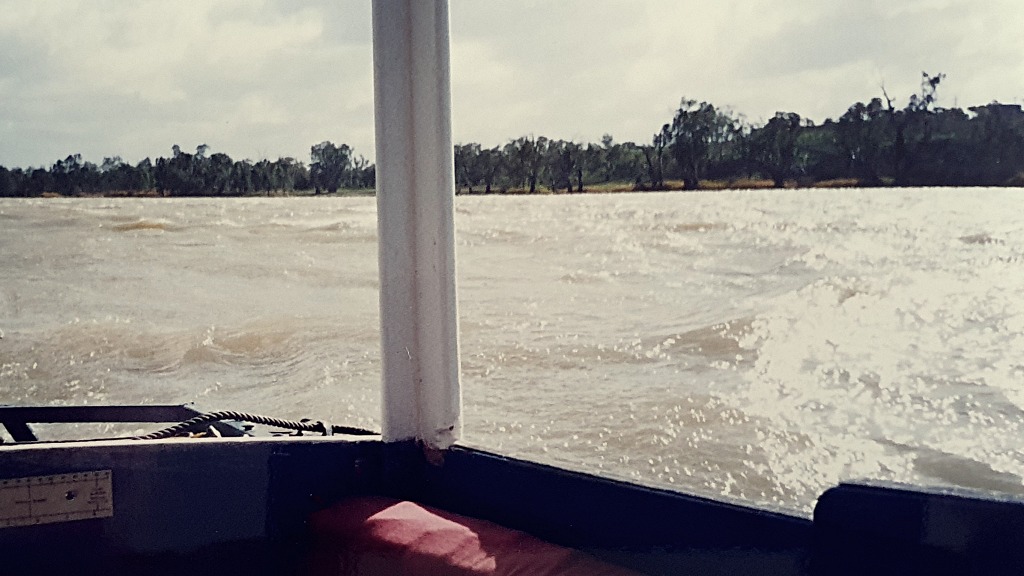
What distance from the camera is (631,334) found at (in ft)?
27.3

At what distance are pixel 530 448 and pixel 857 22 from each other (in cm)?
651

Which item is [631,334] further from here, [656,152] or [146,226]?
[146,226]

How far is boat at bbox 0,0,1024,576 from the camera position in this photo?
117 centimetres

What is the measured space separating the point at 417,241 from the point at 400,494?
40 cm

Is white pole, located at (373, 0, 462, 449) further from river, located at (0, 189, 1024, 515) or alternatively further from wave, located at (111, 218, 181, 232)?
wave, located at (111, 218, 181, 232)

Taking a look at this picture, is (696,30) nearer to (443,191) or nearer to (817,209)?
(817,209)

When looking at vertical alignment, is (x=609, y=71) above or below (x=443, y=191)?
above

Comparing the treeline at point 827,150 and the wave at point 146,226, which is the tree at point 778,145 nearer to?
the treeline at point 827,150

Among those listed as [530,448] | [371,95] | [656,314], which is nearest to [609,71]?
[656,314]

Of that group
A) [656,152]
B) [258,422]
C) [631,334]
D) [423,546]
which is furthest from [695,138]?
[423,546]

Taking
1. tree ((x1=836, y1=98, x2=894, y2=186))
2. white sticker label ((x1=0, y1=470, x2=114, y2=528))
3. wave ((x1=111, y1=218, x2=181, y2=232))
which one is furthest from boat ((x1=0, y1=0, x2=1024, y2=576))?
wave ((x1=111, y1=218, x2=181, y2=232))

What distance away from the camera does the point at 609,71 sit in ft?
46.8

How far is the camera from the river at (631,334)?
5.69 meters

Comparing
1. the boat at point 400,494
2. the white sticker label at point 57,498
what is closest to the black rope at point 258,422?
the boat at point 400,494
